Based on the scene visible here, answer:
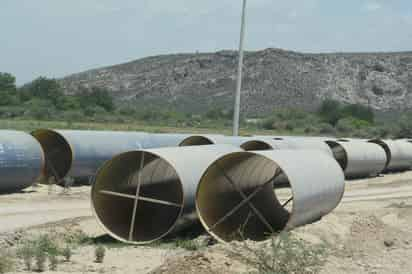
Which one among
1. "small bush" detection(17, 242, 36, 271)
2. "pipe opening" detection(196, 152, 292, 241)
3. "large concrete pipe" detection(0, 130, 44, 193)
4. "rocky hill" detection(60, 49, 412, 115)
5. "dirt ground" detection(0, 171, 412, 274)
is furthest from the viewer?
"rocky hill" detection(60, 49, 412, 115)

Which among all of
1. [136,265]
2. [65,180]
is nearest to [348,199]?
[65,180]

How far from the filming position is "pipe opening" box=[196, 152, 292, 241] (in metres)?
13.7

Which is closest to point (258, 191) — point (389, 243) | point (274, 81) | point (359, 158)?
point (389, 243)

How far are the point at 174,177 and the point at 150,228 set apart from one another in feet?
5.46

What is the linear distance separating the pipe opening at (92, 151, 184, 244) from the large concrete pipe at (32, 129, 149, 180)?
6872mm

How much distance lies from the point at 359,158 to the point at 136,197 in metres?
→ 18.4

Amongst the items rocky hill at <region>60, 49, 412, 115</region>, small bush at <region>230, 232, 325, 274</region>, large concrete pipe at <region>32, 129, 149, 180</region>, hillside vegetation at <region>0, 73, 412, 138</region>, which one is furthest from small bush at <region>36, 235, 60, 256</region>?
rocky hill at <region>60, 49, 412, 115</region>

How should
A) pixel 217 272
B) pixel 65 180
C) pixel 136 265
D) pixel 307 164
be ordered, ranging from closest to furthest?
pixel 217 272 → pixel 136 265 → pixel 307 164 → pixel 65 180

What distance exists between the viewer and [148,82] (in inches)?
5089

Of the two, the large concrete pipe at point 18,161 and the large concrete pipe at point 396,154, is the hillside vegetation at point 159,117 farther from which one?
the large concrete pipe at point 18,161

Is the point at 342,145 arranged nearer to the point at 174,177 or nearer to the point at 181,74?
the point at 174,177

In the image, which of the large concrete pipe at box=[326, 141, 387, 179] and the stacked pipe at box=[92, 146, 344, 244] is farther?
the large concrete pipe at box=[326, 141, 387, 179]

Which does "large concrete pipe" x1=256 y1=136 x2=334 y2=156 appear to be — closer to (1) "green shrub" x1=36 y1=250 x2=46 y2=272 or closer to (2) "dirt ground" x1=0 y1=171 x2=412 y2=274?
(2) "dirt ground" x1=0 y1=171 x2=412 y2=274

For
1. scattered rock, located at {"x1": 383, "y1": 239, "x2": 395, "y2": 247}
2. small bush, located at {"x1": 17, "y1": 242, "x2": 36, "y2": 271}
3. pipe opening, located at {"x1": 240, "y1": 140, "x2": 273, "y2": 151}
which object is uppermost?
pipe opening, located at {"x1": 240, "y1": 140, "x2": 273, "y2": 151}
